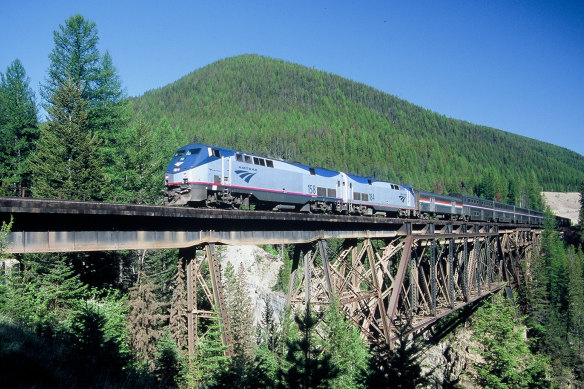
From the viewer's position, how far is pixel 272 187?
20.7 m

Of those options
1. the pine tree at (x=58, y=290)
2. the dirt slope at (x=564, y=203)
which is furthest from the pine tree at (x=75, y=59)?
the dirt slope at (x=564, y=203)

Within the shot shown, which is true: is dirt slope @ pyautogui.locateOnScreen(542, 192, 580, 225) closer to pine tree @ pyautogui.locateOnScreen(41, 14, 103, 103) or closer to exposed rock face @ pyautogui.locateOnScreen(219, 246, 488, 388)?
exposed rock face @ pyautogui.locateOnScreen(219, 246, 488, 388)

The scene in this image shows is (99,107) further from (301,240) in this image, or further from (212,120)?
(212,120)

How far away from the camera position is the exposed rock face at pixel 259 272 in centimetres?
5275

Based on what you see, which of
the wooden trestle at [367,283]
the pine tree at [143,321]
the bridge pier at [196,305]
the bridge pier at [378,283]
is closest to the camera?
the bridge pier at [196,305]

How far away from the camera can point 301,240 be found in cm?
1789

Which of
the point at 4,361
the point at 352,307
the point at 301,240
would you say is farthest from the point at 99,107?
the point at 4,361

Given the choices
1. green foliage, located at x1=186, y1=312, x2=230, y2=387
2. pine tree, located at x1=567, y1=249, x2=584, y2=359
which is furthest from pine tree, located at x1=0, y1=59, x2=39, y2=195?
pine tree, located at x1=567, y1=249, x2=584, y2=359

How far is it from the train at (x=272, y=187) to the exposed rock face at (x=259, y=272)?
86.4 feet

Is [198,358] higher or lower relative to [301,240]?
lower

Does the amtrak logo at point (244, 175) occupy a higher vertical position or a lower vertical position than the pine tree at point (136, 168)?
lower

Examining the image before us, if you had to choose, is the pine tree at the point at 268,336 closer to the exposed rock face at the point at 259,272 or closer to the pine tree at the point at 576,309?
the exposed rock face at the point at 259,272

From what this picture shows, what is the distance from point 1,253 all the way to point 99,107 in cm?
2367

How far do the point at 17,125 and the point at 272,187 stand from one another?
93.9 ft
